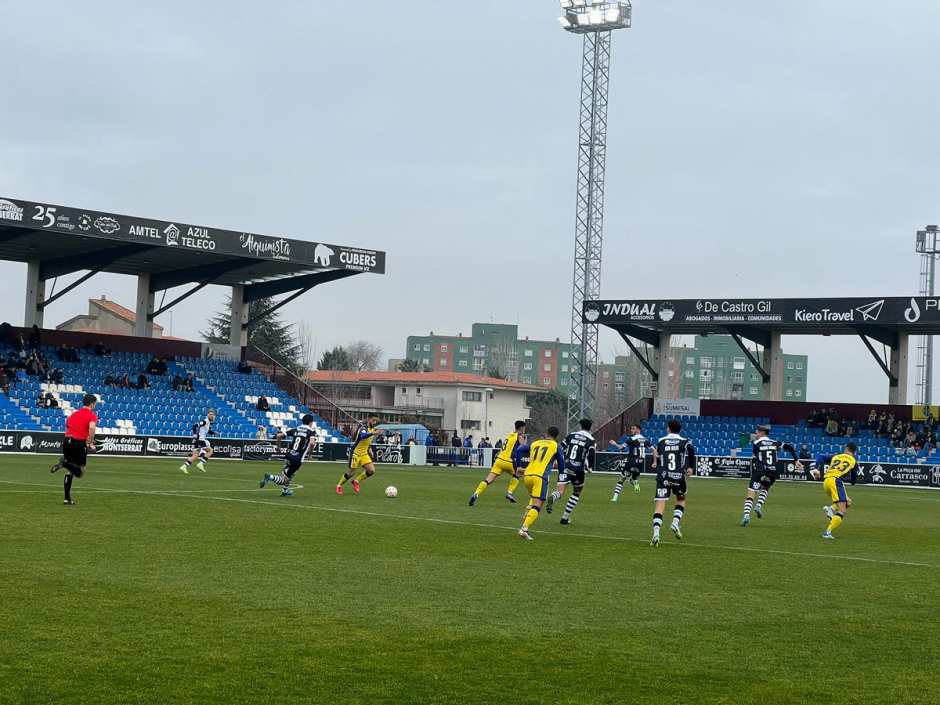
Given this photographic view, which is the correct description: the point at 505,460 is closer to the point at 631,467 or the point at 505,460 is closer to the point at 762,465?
the point at 762,465

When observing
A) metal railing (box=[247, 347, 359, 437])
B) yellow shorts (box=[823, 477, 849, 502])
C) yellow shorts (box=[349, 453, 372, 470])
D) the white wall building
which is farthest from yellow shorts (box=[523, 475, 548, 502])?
the white wall building

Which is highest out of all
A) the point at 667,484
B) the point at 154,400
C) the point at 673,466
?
the point at 154,400

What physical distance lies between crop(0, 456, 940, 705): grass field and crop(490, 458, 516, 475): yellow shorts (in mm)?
3078

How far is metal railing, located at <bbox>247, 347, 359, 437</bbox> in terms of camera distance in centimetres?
6341

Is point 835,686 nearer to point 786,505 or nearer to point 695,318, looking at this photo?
point 786,505

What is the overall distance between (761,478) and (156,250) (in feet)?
114

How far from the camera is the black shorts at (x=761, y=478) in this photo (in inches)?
1025

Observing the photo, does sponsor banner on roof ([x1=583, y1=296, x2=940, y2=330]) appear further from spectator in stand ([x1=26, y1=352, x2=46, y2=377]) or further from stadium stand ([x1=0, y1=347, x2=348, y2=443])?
spectator in stand ([x1=26, y1=352, x2=46, y2=377])

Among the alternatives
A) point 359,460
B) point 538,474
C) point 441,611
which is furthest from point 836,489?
point 441,611

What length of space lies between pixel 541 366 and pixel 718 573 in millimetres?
179456

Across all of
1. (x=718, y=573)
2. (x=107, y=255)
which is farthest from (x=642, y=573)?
(x=107, y=255)

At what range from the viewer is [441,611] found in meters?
11.6

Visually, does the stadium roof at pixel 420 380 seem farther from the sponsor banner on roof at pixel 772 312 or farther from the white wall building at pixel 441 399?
the sponsor banner on roof at pixel 772 312

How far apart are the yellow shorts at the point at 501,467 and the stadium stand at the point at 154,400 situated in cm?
2828
